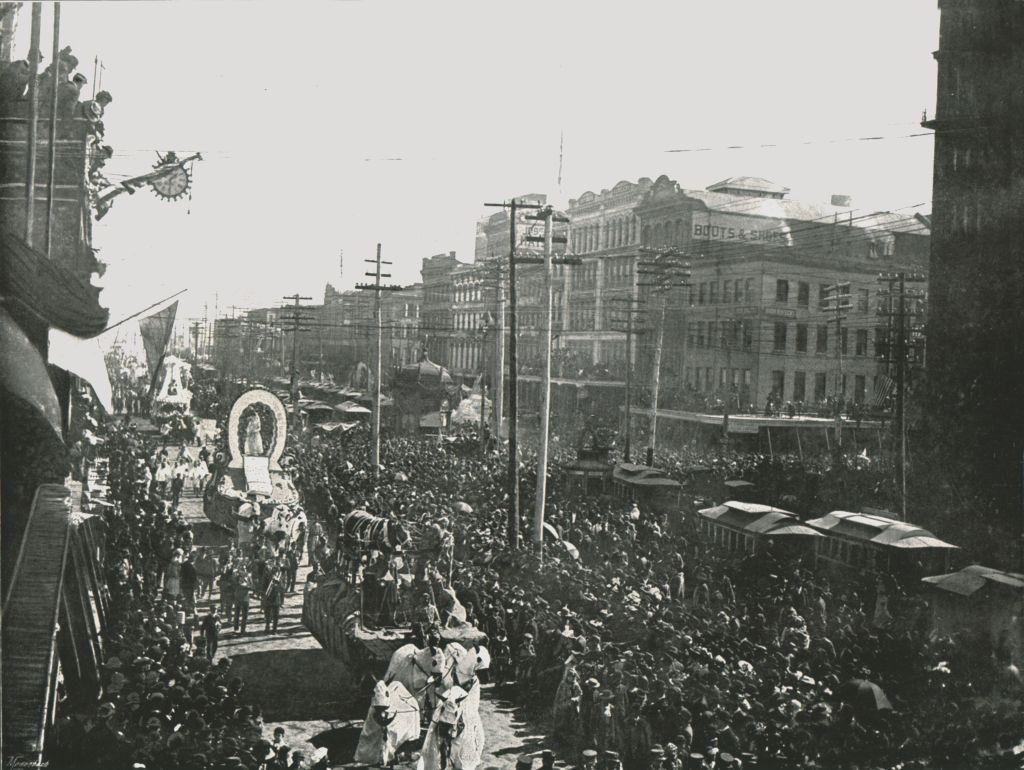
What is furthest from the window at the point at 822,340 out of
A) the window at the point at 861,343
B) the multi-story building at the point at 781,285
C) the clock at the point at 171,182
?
the clock at the point at 171,182

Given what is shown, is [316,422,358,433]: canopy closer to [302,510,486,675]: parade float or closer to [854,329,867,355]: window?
[854,329,867,355]: window

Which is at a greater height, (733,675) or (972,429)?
(972,429)

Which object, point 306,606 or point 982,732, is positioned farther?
point 306,606

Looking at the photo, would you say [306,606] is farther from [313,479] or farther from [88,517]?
[313,479]

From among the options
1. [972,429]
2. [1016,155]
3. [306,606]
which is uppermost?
[1016,155]

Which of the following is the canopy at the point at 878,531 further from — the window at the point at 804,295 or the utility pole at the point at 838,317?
the window at the point at 804,295

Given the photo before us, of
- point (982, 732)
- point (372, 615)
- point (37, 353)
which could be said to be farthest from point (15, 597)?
point (982, 732)

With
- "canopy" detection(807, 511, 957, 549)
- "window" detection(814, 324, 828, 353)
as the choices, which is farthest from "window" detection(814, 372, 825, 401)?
"canopy" detection(807, 511, 957, 549)

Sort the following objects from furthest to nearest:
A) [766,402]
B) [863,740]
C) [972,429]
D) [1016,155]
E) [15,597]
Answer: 1. [766,402]
2. [972,429]
3. [1016,155]
4. [863,740]
5. [15,597]

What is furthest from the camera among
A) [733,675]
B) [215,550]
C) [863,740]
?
[215,550]
